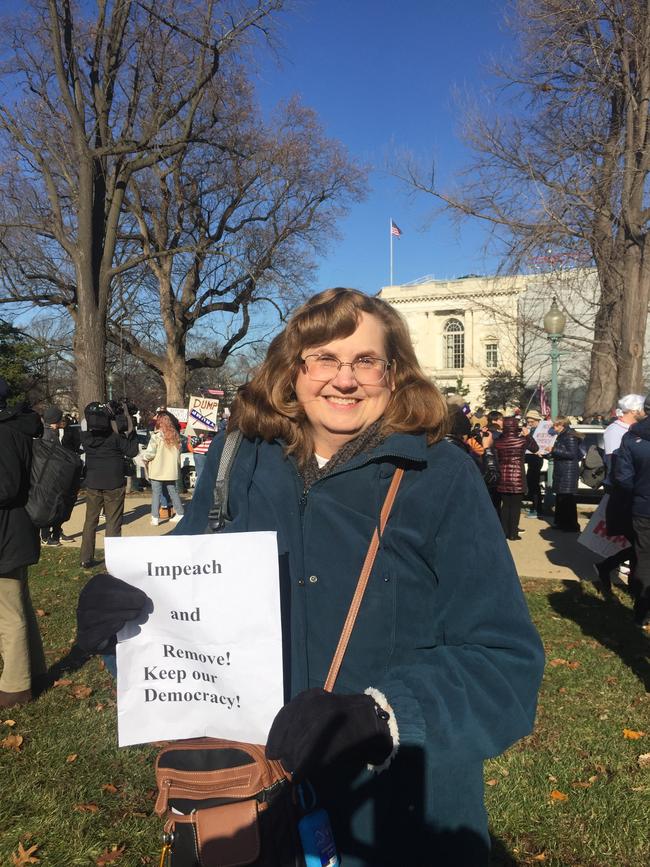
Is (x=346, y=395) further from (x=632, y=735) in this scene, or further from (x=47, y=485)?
(x=632, y=735)

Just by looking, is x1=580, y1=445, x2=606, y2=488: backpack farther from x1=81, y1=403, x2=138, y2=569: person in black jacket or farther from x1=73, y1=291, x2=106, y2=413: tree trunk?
x1=73, y1=291, x2=106, y2=413: tree trunk

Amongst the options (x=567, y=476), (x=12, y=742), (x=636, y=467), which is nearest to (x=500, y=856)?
(x=12, y=742)

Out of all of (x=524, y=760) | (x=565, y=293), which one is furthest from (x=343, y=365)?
(x=565, y=293)

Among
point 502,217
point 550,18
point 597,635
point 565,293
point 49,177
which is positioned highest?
point 550,18

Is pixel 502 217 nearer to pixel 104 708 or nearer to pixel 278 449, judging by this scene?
pixel 104 708

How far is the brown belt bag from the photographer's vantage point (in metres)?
1.50

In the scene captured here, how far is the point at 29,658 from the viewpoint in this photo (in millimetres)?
4953

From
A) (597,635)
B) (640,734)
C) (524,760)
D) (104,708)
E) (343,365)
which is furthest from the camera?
(597,635)

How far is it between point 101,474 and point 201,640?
816 cm

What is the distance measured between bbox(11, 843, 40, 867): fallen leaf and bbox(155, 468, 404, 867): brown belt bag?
2.18 metres

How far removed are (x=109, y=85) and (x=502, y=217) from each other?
954 centimetres

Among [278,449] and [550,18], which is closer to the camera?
[278,449]

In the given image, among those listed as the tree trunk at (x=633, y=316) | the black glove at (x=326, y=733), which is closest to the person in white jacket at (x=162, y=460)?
the tree trunk at (x=633, y=316)

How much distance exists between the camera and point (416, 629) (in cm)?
158
